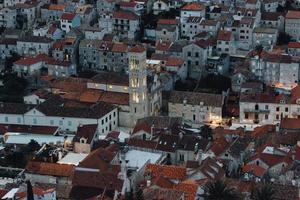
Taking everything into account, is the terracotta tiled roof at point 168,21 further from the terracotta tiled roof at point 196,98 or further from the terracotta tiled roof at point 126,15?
the terracotta tiled roof at point 196,98

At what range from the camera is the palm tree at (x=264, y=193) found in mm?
36969

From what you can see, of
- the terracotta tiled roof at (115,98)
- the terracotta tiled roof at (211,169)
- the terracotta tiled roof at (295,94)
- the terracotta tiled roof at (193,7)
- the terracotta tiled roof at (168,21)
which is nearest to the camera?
the terracotta tiled roof at (211,169)

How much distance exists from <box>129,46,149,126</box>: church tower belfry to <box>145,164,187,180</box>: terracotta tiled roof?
1194 centimetres

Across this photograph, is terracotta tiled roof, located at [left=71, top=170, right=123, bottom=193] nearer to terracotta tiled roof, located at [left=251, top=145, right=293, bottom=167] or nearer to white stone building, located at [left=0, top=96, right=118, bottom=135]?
terracotta tiled roof, located at [left=251, top=145, right=293, bottom=167]

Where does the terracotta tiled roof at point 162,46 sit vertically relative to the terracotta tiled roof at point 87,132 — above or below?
above

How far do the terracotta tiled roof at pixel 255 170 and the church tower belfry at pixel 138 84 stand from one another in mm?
12416

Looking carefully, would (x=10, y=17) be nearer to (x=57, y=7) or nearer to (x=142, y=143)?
(x=57, y=7)

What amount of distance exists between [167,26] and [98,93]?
14962 mm

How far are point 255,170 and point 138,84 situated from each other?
13234mm

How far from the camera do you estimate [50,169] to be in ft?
139

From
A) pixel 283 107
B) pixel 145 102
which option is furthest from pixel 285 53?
pixel 145 102

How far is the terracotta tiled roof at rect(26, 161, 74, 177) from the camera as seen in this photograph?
138 ft

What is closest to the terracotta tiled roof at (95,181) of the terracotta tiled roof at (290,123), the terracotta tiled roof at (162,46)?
the terracotta tiled roof at (290,123)

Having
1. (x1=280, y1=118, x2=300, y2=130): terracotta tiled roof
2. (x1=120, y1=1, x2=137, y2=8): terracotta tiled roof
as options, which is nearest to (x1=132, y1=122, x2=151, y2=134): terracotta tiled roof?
(x1=280, y1=118, x2=300, y2=130): terracotta tiled roof
